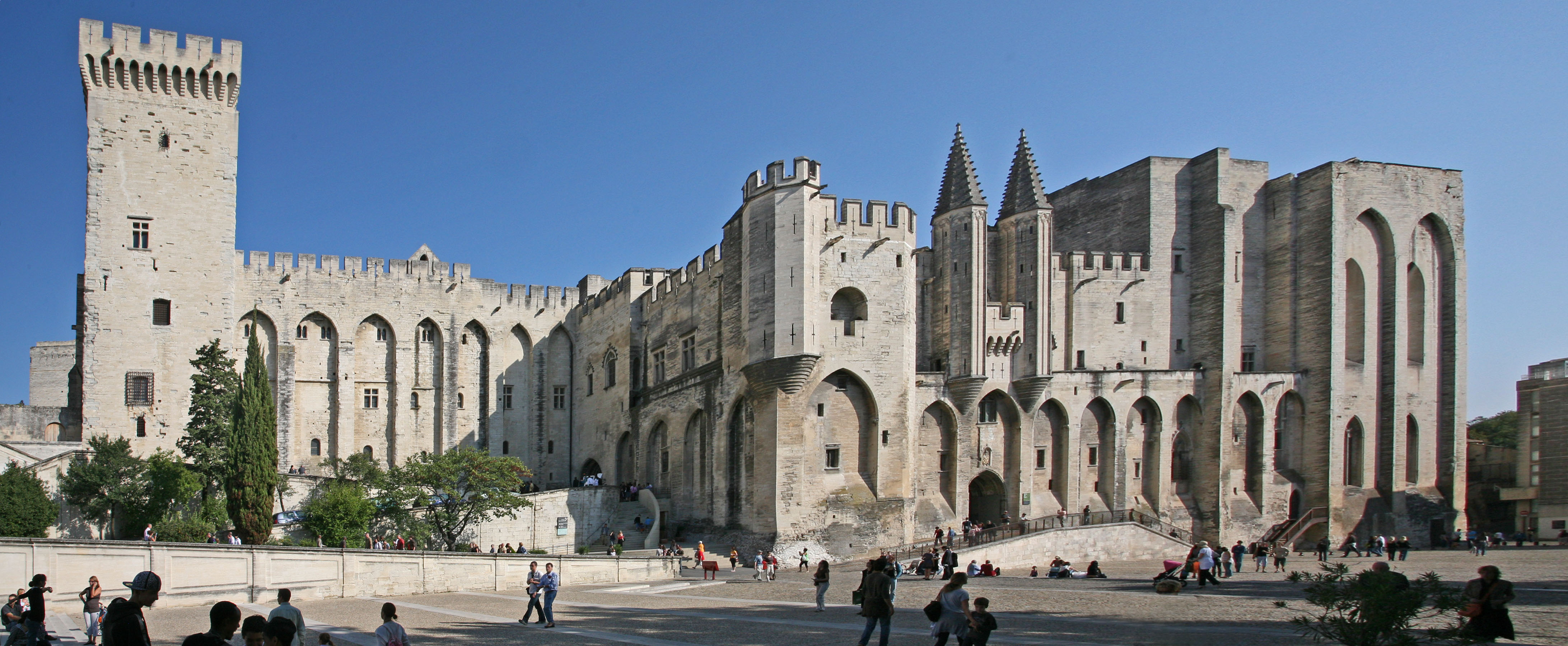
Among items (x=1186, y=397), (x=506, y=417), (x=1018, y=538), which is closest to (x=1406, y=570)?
(x=1018, y=538)

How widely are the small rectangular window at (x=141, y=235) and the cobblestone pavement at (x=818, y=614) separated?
19.6 m

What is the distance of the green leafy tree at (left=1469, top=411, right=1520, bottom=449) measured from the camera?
2135 inches

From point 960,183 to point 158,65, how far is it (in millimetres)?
25261

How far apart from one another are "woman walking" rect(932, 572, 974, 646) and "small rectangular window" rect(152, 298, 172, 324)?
3267 centimetres

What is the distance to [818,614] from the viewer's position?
19016 millimetres

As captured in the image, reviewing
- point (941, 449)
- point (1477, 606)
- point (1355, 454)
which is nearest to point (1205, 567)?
point (1477, 606)

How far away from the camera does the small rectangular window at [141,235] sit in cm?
3694

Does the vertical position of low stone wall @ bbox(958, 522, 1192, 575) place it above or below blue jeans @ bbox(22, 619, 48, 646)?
below

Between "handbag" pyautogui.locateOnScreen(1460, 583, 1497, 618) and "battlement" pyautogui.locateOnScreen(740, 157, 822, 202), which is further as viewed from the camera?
"battlement" pyautogui.locateOnScreen(740, 157, 822, 202)

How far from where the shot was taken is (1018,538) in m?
33.7

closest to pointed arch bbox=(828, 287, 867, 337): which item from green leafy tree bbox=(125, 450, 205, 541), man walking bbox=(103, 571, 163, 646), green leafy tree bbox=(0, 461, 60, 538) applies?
green leafy tree bbox=(125, 450, 205, 541)

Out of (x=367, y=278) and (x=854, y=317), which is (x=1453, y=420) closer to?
(x=854, y=317)

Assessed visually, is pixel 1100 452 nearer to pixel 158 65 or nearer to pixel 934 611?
pixel 934 611

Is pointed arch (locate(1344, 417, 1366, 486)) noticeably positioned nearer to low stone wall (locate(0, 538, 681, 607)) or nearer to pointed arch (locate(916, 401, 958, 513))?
pointed arch (locate(916, 401, 958, 513))
